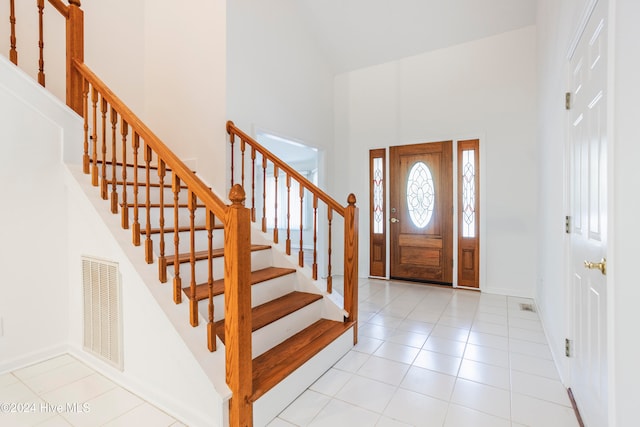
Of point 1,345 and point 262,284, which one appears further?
point 262,284

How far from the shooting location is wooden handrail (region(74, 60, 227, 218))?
164 centimetres

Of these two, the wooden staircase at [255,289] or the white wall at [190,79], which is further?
the white wall at [190,79]

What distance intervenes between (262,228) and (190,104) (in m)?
1.59

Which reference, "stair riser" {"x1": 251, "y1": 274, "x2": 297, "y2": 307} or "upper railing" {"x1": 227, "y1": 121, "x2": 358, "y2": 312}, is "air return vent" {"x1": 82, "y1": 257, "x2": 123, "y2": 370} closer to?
"stair riser" {"x1": 251, "y1": 274, "x2": 297, "y2": 307}

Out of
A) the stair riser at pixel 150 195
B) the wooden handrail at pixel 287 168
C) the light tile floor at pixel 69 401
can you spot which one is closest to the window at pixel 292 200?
the wooden handrail at pixel 287 168

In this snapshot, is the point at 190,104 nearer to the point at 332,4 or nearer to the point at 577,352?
the point at 332,4

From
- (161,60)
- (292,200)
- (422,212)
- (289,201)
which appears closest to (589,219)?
(289,201)

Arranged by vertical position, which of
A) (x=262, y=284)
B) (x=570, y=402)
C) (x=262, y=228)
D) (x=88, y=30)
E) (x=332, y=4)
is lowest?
(x=570, y=402)

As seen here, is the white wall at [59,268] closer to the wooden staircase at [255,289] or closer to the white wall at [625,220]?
the wooden staircase at [255,289]

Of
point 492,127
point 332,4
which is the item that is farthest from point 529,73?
point 332,4

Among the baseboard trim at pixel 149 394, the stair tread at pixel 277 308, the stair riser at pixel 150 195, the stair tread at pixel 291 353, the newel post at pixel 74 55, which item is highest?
the newel post at pixel 74 55

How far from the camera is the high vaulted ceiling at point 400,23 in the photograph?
156 inches

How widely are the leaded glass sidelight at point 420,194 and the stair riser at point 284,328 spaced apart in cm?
259

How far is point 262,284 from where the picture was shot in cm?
248
